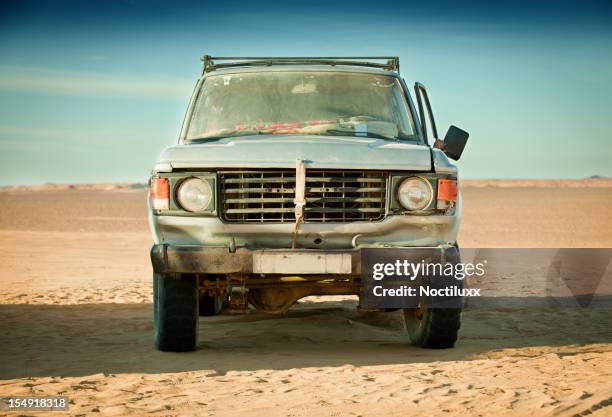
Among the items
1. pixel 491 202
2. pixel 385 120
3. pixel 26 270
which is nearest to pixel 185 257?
pixel 385 120

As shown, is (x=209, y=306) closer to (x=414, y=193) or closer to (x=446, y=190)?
(x=414, y=193)

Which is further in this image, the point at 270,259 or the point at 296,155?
the point at 296,155

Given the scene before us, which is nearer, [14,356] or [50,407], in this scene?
[50,407]

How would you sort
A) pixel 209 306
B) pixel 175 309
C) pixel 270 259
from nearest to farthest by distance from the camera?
pixel 270 259
pixel 175 309
pixel 209 306

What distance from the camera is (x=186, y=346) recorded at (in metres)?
7.15

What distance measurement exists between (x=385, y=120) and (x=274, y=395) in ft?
9.85

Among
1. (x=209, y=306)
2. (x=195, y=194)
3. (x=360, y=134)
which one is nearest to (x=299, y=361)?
(x=195, y=194)

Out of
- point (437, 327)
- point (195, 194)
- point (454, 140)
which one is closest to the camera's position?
point (195, 194)

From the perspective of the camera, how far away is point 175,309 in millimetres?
6871

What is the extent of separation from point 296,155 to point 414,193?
2.92ft

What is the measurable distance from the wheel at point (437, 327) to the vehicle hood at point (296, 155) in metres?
1.20

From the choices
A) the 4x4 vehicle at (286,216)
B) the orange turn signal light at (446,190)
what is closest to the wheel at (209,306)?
the 4x4 vehicle at (286,216)

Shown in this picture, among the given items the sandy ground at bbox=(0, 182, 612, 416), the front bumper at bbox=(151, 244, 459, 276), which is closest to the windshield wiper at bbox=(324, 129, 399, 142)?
the front bumper at bbox=(151, 244, 459, 276)

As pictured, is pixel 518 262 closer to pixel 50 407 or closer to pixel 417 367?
pixel 417 367
